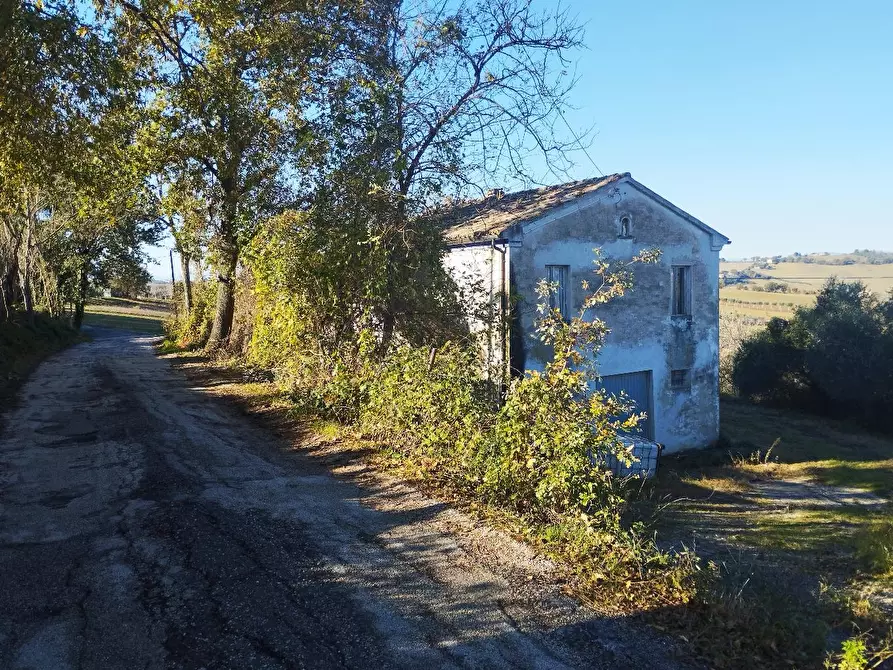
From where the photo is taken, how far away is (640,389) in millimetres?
15812

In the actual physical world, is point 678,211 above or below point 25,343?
above

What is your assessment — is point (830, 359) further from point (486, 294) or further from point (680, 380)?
point (486, 294)

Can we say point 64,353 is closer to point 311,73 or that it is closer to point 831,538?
point 311,73

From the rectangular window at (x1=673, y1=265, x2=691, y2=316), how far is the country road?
11803 millimetres

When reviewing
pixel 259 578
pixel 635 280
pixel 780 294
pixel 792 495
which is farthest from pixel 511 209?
pixel 780 294

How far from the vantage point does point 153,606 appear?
401 cm

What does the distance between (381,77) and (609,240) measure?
287 inches

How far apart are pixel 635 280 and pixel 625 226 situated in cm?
134

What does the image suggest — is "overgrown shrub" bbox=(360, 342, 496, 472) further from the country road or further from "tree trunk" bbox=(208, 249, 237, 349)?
"tree trunk" bbox=(208, 249, 237, 349)

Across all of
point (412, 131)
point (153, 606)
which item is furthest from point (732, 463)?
point (153, 606)

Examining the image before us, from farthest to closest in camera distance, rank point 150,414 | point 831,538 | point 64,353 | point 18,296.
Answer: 1. point 18,296
2. point 64,353
3. point 150,414
4. point 831,538

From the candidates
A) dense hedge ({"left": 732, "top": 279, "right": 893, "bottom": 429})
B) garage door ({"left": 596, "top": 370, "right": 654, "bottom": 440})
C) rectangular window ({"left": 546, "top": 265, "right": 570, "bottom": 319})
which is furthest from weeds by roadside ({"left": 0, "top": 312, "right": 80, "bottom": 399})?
dense hedge ({"left": 732, "top": 279, "right": 893, "bottom": 429})

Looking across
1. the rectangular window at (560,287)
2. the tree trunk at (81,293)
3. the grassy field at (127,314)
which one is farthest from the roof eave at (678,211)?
the grassy field at (127,314)

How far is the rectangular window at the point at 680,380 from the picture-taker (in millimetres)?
16516
